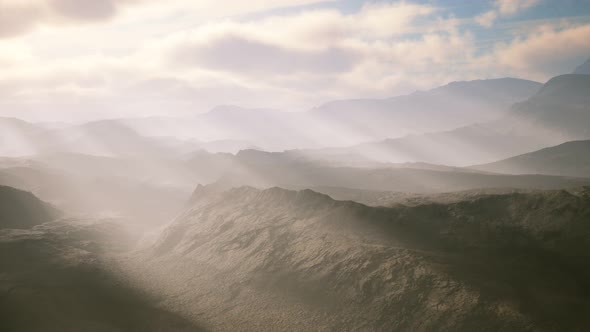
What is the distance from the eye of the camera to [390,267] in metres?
26.8

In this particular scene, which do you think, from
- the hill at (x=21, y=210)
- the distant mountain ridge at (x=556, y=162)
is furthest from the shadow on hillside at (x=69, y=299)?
the distant mountain ridge at (x=556, y=162)

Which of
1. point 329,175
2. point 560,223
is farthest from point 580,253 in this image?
point 329,175

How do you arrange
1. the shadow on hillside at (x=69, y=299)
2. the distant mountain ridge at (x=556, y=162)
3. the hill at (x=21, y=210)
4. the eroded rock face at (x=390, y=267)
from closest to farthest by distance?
the eroded rock face at (x=390, y=267)
the shadow on hillside at (x=69, y=299)
the hill at (x=21, y=210)
the distant mountain ridge at (x=556, y=162)

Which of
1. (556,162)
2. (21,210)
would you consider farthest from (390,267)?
(556,162)

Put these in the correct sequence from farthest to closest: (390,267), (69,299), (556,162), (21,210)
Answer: (556,162) → (21,210) → (69,299) → (390,267)

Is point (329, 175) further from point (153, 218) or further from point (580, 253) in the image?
point (580, 253)

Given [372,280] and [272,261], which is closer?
[372,280]

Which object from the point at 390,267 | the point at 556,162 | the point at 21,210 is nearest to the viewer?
the point at 390,267

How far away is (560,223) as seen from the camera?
103 feet

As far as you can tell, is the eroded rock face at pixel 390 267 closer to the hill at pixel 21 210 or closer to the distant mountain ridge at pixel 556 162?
the hill at pixel 21 210

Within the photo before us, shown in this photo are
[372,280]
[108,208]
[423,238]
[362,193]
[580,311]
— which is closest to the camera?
[580,311]

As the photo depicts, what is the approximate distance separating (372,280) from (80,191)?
10391 centimetres

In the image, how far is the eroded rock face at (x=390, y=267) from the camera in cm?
2181

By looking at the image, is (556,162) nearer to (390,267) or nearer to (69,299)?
(390,267)
